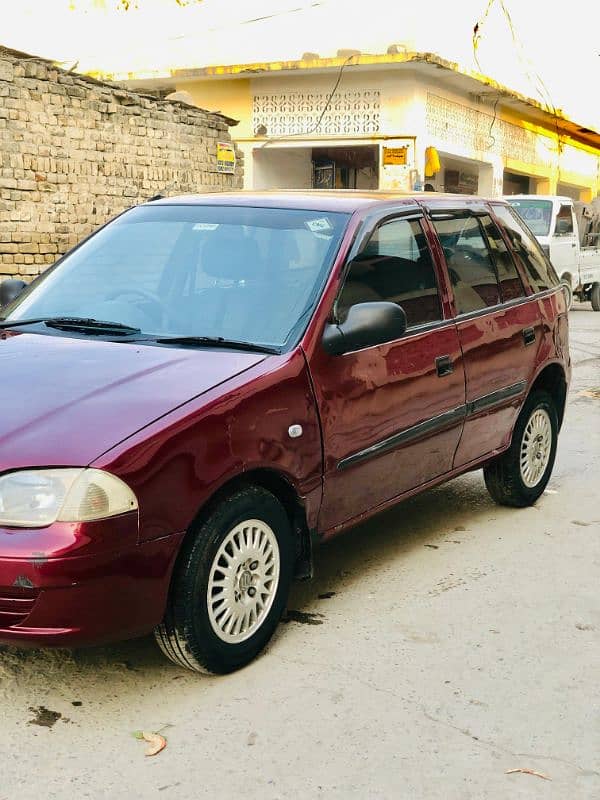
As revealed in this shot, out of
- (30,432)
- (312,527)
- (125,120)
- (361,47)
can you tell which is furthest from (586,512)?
(361,47)

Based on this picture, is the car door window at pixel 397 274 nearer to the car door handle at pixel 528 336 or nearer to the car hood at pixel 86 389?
the car hood at pixel 86 389

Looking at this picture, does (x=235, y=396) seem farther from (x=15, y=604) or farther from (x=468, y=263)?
(x=468, y=263)

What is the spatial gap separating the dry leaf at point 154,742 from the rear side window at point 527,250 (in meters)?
3.52

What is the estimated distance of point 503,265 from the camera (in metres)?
5.73

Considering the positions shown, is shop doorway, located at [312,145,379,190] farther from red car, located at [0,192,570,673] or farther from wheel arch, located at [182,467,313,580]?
wheel arch, located at [182,467,313,580]

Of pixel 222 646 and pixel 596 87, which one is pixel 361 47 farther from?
pixel 222 646

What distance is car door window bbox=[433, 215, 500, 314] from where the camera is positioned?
204 inches

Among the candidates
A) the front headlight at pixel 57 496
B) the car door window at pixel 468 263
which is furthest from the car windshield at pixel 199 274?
the front headlight at pixel 57 496

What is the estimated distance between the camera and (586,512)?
19.8ft

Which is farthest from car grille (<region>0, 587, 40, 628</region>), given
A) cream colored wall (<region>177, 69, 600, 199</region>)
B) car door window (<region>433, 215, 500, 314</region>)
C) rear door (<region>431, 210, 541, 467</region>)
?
cream colored wall (<region>177, 69, 600, 199</region>)

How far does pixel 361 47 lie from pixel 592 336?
8.70m

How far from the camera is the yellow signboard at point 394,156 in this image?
894 inches

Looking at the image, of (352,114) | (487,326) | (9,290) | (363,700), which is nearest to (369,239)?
(487,326)

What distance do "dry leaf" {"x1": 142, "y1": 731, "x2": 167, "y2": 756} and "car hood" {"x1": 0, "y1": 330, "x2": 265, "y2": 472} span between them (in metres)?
0.85
